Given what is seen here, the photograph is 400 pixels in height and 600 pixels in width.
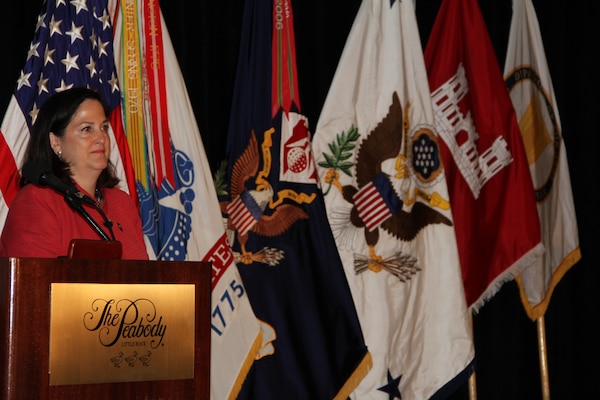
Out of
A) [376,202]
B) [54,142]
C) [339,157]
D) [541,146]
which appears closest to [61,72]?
[54,142]

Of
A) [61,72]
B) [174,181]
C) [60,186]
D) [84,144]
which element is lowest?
[60,186]

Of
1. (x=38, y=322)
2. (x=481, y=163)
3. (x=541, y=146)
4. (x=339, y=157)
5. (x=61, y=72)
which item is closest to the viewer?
(x=38, y=322)

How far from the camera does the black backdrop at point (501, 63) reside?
12.8 feet

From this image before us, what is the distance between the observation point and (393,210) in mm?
3887

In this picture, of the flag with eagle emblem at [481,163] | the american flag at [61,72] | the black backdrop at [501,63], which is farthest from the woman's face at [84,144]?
the flag with eagle emblem at [481,163]

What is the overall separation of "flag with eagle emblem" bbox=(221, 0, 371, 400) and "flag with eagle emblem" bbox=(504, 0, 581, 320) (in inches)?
52.8

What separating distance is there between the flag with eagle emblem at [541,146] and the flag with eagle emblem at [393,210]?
0.78 meters

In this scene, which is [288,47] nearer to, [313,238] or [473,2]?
[313,238]

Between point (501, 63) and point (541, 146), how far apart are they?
0.70m

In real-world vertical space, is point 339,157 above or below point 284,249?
above

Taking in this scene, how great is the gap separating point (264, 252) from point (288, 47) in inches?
38.1

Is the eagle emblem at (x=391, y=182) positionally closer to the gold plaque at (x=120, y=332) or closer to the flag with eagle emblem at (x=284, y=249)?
the flag with eagle emblem at (x=284, y=249)

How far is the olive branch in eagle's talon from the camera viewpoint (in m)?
3.85

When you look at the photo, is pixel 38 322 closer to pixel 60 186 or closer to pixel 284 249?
pixel 60 186
